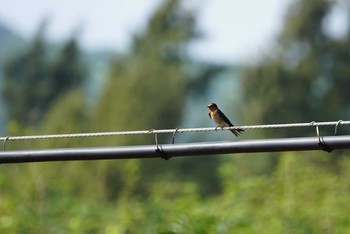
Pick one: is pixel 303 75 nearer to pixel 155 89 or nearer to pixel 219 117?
pixel 155 89

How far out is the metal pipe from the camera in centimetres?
745

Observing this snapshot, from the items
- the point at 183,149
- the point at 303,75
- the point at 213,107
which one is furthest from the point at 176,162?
the point at 183,149

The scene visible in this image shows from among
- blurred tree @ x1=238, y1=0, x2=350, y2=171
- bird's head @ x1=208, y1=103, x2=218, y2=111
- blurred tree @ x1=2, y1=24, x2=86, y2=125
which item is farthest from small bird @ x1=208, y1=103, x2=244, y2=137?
blurred tree @ x1=2, y1=24, x2=86, y2=125

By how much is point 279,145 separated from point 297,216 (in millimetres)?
10101

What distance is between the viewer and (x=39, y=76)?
77.9 m

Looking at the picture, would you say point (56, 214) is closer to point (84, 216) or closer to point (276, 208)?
point (84, 216)

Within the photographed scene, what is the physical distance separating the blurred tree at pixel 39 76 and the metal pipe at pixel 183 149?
64696 millimetres

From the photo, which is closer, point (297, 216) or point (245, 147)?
point (245, 147)

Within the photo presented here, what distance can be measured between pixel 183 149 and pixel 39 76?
2785 inches

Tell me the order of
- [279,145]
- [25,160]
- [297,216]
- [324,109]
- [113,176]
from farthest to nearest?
[324,109] → [113,176] → [297,216] → [25,160] → [279,145]

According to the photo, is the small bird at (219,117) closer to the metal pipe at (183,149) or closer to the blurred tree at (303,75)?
the metal pipe at (183,149)

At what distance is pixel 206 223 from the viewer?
14.2 meters

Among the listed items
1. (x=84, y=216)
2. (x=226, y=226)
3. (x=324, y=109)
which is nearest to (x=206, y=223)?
(x=226, y=226)

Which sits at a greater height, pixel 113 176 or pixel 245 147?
pixel 113 176
